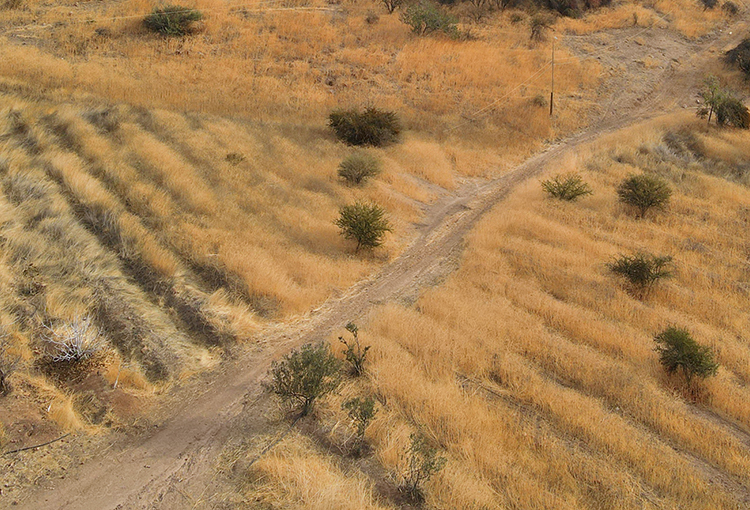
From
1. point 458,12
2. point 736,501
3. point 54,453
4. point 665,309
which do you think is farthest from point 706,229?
point 458,12

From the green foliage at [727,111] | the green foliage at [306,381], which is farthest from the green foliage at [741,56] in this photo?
the green foliage at [306,381]

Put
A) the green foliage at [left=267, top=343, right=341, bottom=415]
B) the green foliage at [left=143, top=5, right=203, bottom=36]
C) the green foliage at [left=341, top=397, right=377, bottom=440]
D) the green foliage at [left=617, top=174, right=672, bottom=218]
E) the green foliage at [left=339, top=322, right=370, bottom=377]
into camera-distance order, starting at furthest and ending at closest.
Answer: the green foliage at [left=143, top=5, right=203, bottom=36] → the green foliage at [left=617, top=174, right=672, bottom=218] → the green foliage at [left=339, top=322, right=370, bottom=377] → the green foliage at [left=267, top=343, right=341, bottom=415] → the green foliage at [left=341, top=397, right=377, bottom=440]

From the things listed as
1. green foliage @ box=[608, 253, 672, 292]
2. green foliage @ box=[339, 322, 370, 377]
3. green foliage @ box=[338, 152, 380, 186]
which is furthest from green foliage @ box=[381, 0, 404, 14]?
green foliage @ box=[339, 322, 370, 377]

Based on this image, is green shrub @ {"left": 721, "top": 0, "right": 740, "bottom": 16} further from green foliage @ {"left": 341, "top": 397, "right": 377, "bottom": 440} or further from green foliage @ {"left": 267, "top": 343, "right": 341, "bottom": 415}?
green foliage @ {"left": 341, "top": 397, "right": 377, "bottom": 440}

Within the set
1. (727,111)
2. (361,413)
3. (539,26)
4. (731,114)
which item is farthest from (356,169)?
(539,26)

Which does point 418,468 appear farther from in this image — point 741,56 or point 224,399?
point 741,56
